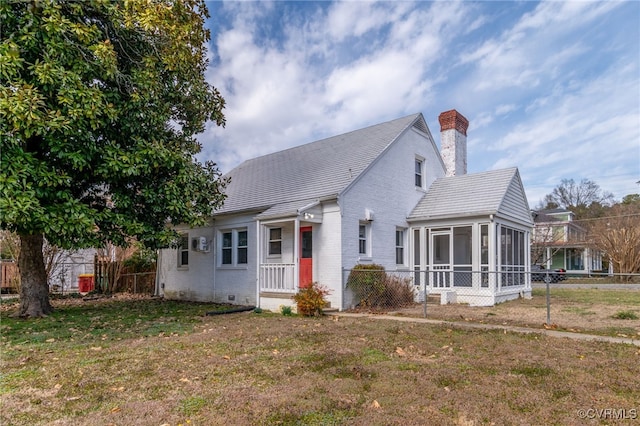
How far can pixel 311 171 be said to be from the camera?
1523 cm

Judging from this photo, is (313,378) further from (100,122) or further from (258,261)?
(258,261)

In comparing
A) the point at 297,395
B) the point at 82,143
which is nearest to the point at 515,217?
the point at 297,395

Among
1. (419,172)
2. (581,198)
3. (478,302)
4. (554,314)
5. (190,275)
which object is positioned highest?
(581,198)

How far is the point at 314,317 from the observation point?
10.8m

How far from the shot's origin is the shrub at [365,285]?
40.0ft

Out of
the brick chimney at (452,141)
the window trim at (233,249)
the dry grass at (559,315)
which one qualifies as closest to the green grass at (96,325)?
the window trim at (233,249)

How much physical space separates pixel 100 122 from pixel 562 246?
3837 centimetres

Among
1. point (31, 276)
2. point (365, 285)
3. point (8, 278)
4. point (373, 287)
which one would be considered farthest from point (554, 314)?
point (8, 278)

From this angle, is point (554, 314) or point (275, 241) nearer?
point (554, 314)

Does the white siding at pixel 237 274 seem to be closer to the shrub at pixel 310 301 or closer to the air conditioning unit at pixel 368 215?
the shrub at pixel 310 301

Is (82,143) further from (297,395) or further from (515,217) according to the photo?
(515,217)

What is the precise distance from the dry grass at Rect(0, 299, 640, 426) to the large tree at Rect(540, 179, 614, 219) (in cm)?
5141

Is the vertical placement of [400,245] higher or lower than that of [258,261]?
higher

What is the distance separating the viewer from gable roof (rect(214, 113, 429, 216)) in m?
13.4
